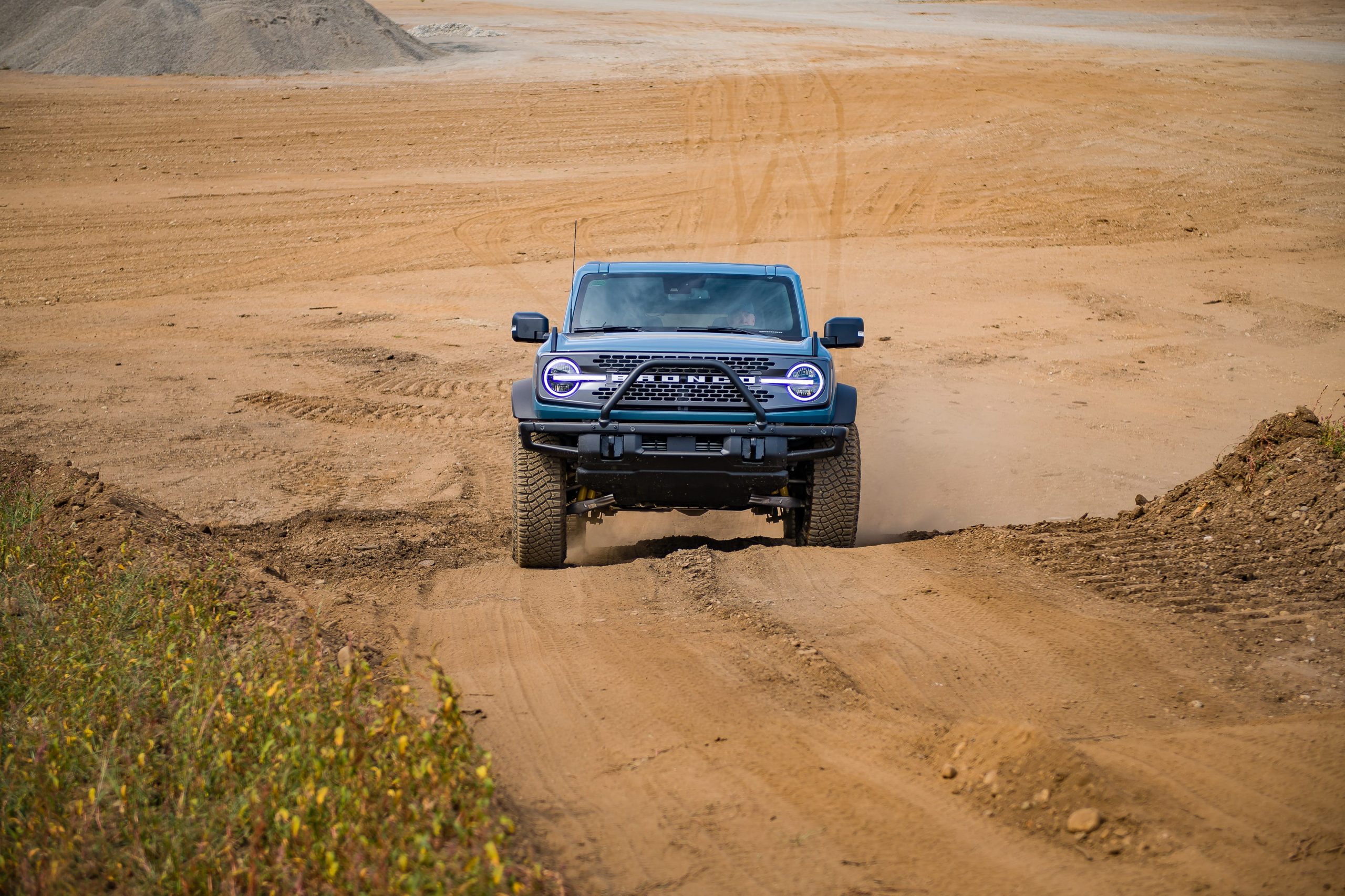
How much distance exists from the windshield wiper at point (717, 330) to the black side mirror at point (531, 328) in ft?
2.94

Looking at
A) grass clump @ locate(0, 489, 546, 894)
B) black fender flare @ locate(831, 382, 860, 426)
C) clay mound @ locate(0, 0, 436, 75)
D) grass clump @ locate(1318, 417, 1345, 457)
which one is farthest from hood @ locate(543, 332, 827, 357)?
clay mound @ locate(0, 0, 436, 75)

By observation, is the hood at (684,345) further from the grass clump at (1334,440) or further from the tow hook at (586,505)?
the grass clump at (1334,440)

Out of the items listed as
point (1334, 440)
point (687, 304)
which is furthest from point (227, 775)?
point (1334, 440)

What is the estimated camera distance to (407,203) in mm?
22391

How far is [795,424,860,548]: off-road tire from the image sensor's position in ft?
24.6

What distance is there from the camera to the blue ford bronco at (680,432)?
7.07 metres

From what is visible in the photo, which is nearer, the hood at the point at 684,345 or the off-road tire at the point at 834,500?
the hood at the point at 684,345

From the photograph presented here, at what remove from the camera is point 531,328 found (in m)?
7.91

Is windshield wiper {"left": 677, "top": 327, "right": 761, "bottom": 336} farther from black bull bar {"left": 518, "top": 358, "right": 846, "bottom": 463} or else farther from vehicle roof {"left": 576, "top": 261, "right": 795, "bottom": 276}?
black bull bar {"left": 518, "top": 358, "right": 846, "bottom": 463}

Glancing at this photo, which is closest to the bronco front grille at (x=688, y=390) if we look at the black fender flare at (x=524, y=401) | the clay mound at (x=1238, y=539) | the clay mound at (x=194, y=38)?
the black fender flare at (x=524, y=401)

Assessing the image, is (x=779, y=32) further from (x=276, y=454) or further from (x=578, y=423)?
(x=578, y=423)

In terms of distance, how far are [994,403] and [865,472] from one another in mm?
2673

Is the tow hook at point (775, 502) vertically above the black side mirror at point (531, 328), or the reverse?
the black side mirror at point (531, 328)

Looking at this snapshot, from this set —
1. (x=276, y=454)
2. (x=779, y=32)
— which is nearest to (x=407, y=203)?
(x=276, y=454)
